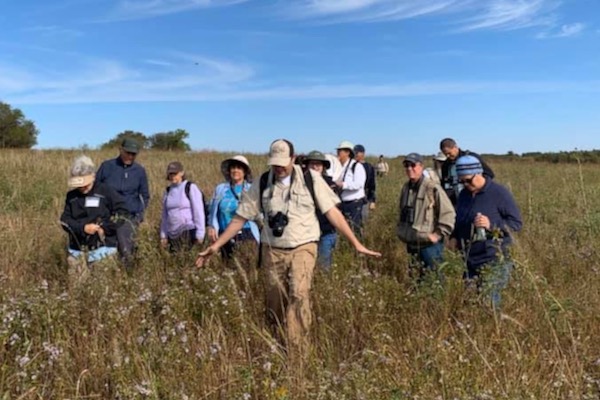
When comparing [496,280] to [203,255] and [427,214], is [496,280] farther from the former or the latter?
[203,255]

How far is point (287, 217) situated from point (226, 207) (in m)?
1.80

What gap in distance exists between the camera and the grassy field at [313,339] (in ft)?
9.30

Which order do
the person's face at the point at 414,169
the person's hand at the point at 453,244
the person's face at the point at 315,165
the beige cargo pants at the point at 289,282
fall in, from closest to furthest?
the beige cargo pants at the point at 289,282, the person's hand at the point at 453,244, the person's face at the point at 414,169, the person's face at the point at 315,165

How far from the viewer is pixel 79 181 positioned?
497 cm

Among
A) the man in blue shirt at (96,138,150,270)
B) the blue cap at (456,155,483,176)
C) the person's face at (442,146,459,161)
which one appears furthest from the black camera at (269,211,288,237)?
the person's face at (442,146,459,161)

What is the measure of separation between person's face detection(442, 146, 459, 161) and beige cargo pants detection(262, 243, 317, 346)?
305cm

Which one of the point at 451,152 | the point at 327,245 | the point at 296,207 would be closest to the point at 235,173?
the point at 327,245

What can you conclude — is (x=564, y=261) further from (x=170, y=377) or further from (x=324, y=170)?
(x=170, y=377)

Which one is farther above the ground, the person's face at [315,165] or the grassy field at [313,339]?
the person's face at [315,165]

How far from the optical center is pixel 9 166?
12.9 m

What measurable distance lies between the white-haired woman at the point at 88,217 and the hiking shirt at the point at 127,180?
1.28 m

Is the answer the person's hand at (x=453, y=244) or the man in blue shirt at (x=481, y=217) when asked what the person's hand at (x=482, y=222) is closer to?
the man in blue shirt at (x=481, y=217)

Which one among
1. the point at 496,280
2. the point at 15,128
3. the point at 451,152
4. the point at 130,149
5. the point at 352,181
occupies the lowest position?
the point at 496,280

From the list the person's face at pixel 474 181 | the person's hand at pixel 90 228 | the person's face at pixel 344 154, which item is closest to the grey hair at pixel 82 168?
the person's hand at pixel 90 228
